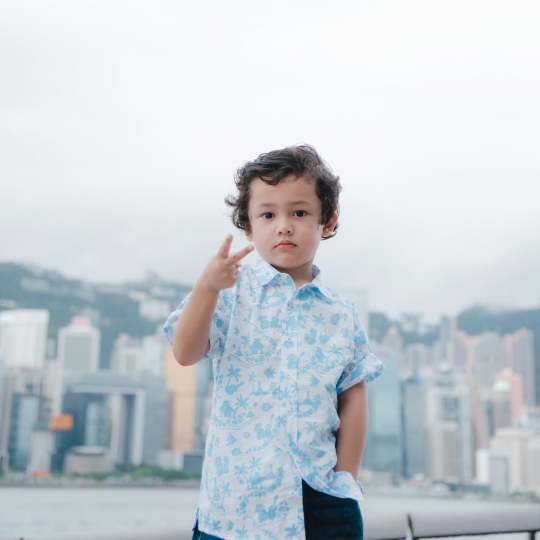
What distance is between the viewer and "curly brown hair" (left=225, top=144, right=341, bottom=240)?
2.35 feet

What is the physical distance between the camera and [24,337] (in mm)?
18188

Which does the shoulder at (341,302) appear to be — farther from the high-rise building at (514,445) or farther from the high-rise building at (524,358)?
the high-rise building at (524,358)

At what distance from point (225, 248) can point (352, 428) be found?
0.82 ft

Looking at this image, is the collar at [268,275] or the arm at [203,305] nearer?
the arm at [203,305]

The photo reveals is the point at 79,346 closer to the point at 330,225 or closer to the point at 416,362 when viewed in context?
the point at 416,362

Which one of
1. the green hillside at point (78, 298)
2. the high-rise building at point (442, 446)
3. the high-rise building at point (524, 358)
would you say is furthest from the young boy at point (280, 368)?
the high-rise building at point (524, 358)

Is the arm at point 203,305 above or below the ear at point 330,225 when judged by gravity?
below

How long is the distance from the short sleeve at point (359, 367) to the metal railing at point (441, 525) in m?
0.47

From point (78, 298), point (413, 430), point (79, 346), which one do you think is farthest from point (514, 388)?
point (78, 298)

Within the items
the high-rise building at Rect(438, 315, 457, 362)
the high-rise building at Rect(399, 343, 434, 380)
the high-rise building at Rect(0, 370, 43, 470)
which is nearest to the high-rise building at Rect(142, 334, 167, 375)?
the high-rise building at Rect(0, 370, 43, 470)

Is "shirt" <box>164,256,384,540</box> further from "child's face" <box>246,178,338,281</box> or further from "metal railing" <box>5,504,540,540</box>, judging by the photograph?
"metal railing" <box>5,504,540,540</box>

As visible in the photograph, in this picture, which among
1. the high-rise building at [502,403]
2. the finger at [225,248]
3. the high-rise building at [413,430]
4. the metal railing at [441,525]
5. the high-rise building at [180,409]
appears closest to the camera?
the finger at [225,248]

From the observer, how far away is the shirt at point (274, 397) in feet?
2.07

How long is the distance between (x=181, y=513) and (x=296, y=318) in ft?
40.8
